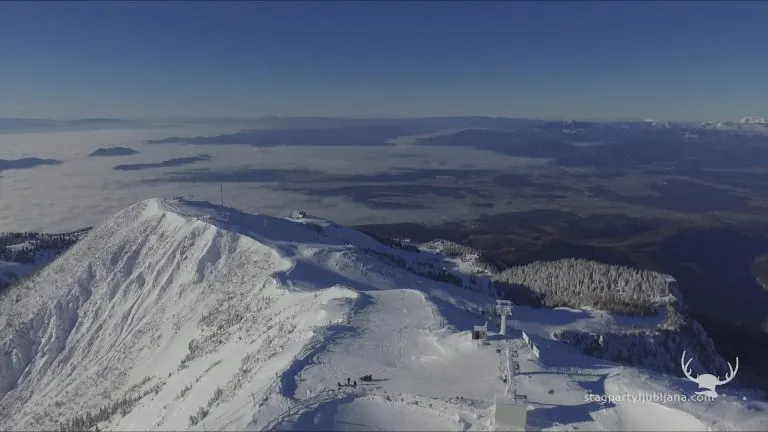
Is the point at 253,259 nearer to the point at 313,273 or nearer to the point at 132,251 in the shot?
the point at 313,273

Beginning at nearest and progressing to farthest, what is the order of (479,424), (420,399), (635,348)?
1. (479,424)
2. (420,399)
3. (635,348)

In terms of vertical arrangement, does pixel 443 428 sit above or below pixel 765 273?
above

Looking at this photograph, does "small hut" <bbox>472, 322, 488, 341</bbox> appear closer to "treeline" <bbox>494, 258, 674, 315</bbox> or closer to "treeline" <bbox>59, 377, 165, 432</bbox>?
"treeline" <bbox>59, 377, 165, 432</bbox>

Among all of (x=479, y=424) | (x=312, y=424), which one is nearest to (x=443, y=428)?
(x=479, y=424)

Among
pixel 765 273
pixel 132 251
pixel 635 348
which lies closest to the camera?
pixel 635 348

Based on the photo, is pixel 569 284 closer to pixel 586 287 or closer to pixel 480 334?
pixel 586 287

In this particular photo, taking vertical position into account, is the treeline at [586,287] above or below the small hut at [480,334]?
below

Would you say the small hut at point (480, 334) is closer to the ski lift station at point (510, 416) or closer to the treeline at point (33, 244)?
the ski lift station at point (510, 416)

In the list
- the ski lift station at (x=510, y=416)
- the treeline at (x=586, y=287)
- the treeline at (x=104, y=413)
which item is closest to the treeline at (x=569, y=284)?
the treeline at (x=586, y=287)
